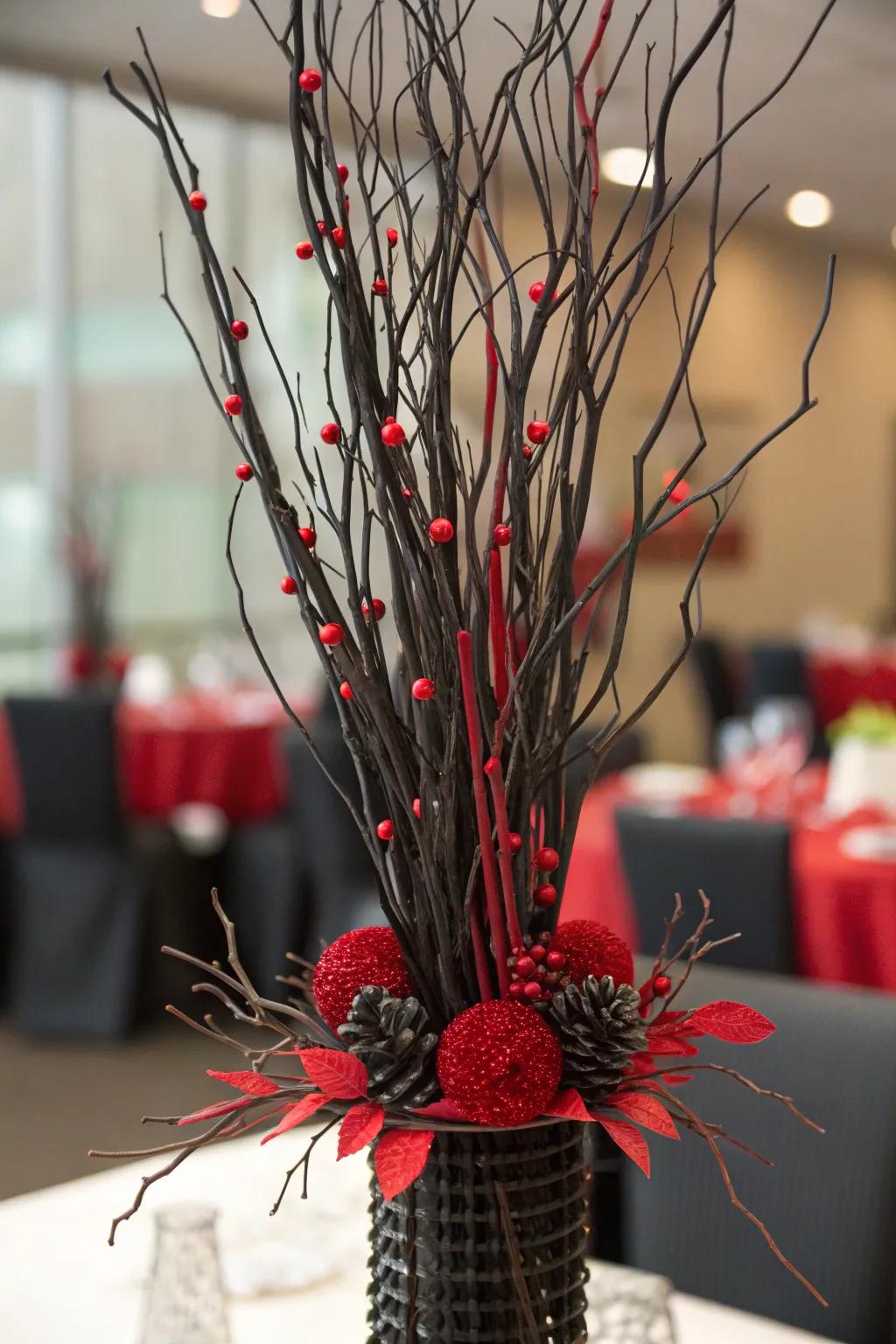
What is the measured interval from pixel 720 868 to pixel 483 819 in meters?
2.05

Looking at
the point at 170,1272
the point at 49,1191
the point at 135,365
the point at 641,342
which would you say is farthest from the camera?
the point at 641,342

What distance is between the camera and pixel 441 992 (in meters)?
0.89

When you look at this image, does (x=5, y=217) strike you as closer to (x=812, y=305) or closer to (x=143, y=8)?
(x=143, y=8)

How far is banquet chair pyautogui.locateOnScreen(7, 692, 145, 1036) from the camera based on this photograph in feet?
15.2

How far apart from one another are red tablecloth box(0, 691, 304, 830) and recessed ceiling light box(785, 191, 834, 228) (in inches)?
107

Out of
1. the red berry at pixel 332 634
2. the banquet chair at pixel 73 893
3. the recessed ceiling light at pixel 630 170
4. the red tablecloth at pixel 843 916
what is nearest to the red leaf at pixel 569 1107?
the red berry at pixel 332 634

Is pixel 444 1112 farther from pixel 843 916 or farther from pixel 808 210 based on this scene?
pixel 808 210

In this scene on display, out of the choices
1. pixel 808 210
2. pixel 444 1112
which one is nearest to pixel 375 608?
pixel 444 1112

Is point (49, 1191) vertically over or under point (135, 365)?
under

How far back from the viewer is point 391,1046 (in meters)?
0.84

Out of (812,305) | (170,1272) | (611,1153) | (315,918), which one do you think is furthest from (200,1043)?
(812,305)

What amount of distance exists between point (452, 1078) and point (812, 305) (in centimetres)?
977

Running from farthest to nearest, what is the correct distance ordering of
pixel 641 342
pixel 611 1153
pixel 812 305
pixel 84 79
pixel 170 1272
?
pixel 812 305
pixel 641 342
pixel 84 79
pixel 611 1153
pixel 170 1272

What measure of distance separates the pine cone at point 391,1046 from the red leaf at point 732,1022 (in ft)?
0.51
